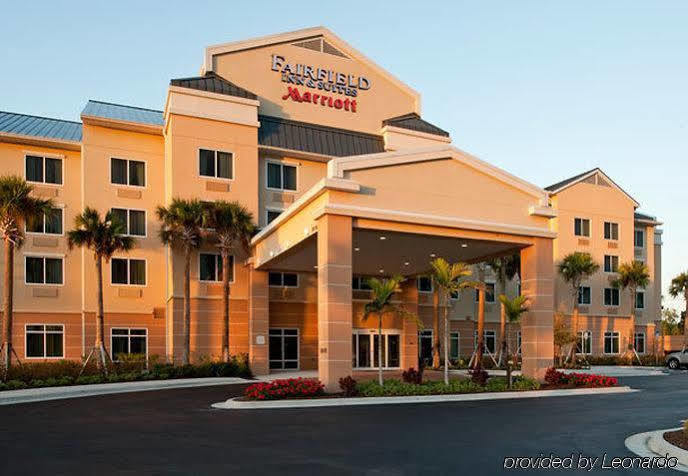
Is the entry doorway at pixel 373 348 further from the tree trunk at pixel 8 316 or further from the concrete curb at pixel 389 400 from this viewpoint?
the tree trunk at pixel 8 316

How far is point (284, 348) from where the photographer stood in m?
35.7

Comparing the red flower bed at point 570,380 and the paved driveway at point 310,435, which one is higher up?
the paved driveway at point 310,435

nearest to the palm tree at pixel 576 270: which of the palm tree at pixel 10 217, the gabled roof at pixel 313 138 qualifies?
the gabled roof at pixel 313 138

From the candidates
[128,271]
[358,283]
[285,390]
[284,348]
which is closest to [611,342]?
[358,283]

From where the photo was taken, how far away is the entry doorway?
3753 centimetres

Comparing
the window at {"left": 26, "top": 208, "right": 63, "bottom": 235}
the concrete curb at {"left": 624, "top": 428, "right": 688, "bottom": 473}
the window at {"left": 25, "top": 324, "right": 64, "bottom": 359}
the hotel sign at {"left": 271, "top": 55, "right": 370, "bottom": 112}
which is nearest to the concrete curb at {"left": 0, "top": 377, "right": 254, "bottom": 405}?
the window at {"left": 25, "top": 324, "right": 64, "bottom": 359}

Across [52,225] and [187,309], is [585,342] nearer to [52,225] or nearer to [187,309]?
[187,309]

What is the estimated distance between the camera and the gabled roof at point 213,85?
33250 millimetres

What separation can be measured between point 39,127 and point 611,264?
42739mm

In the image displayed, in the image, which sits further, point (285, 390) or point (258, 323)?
point (258, 323)

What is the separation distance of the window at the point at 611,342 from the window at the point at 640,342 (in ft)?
8.96

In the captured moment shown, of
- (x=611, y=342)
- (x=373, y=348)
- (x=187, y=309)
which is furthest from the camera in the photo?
(x=611, y=342)

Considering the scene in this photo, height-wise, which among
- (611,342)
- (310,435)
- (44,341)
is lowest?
(611,342)

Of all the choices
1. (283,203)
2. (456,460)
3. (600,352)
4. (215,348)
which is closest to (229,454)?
(456,460)
